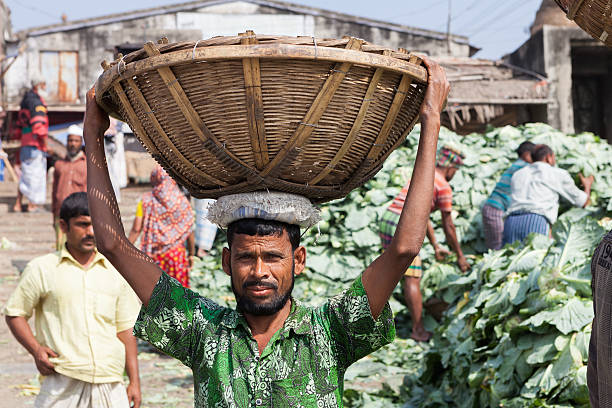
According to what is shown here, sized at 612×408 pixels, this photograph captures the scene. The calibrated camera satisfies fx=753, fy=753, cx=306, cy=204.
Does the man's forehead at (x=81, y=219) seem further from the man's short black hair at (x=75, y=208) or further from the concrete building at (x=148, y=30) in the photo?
the concrete building at (x=148, y=30)

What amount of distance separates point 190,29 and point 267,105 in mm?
22131

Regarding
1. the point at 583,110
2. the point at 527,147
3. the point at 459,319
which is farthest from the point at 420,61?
the point at 583,110

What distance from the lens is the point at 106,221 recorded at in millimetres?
2551

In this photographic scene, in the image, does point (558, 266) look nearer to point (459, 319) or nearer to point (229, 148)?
point (459, 319)

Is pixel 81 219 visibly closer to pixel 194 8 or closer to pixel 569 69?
pixel 569 69

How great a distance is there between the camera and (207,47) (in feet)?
6.99

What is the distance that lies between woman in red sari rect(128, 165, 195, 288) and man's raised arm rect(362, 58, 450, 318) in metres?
5.74

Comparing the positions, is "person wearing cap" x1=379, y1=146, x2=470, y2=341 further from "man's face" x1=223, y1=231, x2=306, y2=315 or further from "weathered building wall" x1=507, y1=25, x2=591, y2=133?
"weathered building wall" x1=507, y1=25, x2=591, y2=133

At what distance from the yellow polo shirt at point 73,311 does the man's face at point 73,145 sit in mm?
5488

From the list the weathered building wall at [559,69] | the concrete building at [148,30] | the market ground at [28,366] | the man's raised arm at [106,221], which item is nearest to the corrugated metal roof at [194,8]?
the concrete building at [148,30]

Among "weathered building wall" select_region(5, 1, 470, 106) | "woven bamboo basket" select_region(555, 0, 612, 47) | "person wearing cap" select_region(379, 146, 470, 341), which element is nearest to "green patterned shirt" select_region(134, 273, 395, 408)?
"woven bamboo basket" select_region(555, 0, 612, 47)

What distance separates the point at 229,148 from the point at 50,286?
226 cm

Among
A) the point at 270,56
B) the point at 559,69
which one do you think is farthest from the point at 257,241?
the point at 559,69

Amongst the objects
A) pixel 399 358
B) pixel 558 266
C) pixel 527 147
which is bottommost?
pixel 399 358
